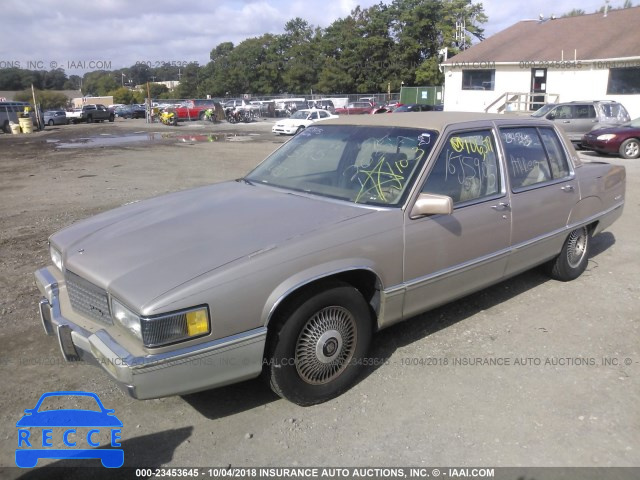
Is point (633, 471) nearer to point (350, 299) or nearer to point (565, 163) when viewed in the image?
point (350, 299)

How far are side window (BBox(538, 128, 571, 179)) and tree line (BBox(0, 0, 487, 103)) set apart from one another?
4144 centimetres

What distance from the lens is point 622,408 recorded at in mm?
3143

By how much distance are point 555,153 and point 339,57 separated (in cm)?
7047

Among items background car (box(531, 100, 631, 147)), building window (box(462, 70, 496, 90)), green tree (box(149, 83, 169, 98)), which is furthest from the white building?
green tree (box(149, 83, 169, 98))

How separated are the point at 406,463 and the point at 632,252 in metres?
4.79

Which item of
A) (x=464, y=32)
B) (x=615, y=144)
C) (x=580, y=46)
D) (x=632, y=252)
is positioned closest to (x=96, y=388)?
(x=632, y=252)

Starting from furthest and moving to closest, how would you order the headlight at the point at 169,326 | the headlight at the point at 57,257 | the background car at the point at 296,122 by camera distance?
the background car at the point at 296,122 → the headlight at the point at 57,257 → the headlight at the point at 169,326

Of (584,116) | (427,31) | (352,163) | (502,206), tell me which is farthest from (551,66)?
(427,31)

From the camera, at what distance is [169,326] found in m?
2.55

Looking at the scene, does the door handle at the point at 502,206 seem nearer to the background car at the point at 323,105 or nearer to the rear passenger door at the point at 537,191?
the rear passenger door at the point at 537,191

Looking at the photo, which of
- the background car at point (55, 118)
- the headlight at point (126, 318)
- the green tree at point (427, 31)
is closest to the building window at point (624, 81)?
the headlight at point (126, 318)

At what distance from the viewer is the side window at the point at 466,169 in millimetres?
3662

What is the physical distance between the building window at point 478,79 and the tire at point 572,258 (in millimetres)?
28541

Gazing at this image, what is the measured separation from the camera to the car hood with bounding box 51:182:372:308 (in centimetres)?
273
